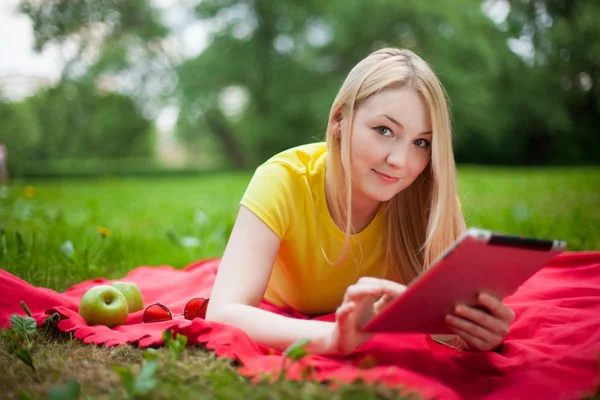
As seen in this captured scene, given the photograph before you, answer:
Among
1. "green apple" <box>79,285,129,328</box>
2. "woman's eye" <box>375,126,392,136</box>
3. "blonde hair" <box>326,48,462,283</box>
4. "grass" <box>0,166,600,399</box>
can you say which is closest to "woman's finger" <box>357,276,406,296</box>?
"grass" <box>0,166,600,399</box>

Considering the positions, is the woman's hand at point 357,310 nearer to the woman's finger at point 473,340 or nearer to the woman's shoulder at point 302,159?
the woman's finger at point 473,340

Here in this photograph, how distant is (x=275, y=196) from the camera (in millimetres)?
1977

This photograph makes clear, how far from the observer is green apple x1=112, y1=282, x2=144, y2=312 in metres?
2.35

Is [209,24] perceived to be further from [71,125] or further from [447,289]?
[447,289]

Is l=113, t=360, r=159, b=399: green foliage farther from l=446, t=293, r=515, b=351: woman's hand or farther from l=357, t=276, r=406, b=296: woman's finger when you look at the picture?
l=446, t=293, r=515, b=351: woman's hand

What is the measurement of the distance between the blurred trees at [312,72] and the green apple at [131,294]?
1740 centimetres

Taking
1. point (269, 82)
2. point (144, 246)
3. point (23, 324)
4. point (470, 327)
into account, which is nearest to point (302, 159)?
point (470, 327)

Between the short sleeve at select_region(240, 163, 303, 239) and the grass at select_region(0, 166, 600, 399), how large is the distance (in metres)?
0.51

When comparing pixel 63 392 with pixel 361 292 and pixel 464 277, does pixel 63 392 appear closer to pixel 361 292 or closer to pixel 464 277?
pixel 361 292

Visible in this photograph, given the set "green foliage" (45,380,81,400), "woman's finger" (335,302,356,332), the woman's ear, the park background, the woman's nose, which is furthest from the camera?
the park background

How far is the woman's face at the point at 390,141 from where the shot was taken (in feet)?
6.07

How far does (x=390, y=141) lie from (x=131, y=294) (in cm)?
129

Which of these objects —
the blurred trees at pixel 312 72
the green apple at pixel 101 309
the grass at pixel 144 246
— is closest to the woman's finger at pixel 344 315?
the grass at pixel 144 246

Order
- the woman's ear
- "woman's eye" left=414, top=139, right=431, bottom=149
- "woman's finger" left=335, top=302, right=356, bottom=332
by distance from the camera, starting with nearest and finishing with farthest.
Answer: "woman's finger" left=335, top=302, right=356, bottom=332 → "woman's eye" left=414, top=139, right=431, bottom=149 → the woman's ear
